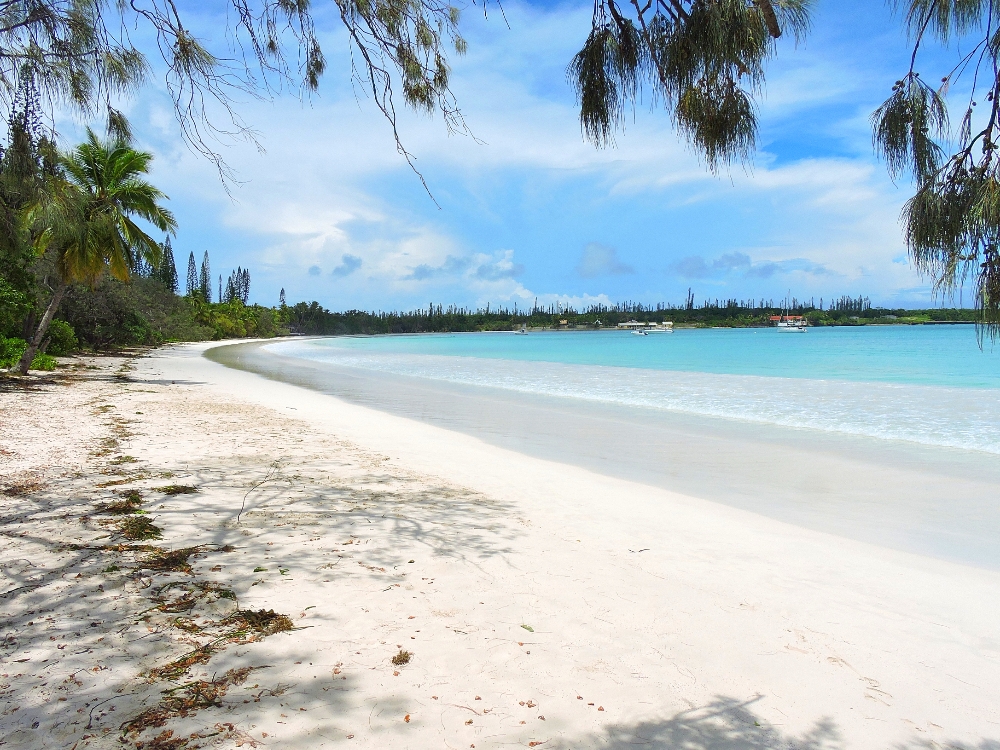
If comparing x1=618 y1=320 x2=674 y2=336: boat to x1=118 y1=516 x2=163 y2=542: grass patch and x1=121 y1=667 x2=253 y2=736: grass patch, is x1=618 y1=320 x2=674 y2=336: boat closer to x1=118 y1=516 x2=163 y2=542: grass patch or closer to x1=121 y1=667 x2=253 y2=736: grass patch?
x1=118 y1=516 x2=163 y2=542: grass patch

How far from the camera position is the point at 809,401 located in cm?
1644

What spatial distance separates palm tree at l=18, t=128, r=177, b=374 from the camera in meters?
14.7

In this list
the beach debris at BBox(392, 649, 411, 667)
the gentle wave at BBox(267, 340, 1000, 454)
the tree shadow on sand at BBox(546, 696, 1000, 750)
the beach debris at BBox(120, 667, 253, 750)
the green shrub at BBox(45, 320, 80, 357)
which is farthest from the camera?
the green shrub at BBox(45, 320, 80, 357)

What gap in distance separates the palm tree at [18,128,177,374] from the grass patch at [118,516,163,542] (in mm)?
11953

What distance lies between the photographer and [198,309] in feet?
255

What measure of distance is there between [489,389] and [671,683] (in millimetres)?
17489

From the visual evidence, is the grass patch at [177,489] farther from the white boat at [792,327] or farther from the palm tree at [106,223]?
the white boat at [792,327]

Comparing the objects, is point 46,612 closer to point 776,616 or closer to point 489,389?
point 776,616

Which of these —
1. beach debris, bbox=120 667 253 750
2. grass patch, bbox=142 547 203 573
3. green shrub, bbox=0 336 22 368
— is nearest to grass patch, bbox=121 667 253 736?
beach debris, bbox=120 667 253 750

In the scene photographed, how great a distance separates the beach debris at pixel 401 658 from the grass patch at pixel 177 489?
131 inches

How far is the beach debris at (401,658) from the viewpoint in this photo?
275 centimetres

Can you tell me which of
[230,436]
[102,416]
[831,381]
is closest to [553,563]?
[230,436]

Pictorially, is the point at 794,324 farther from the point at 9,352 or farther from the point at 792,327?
the point at 9,352

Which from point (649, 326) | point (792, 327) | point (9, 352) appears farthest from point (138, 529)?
point (649, 326)
